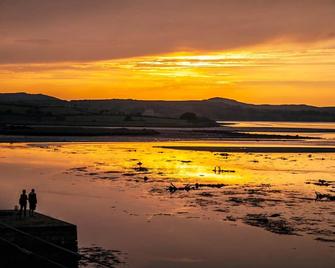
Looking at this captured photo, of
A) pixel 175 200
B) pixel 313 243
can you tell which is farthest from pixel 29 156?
pixel 313 243

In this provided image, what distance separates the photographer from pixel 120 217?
30.8m

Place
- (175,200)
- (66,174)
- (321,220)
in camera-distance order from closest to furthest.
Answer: (321,220) → (175,200) → (66,174)

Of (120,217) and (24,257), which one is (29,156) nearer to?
(120,217)

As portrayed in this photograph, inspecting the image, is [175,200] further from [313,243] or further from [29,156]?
Result: [29,156]

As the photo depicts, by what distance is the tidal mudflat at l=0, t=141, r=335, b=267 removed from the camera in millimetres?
23891

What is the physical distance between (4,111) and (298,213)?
144901 mm

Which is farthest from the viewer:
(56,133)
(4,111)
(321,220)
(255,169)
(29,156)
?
(4,111)

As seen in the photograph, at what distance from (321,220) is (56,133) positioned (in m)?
90.9

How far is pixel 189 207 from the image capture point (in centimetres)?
3366

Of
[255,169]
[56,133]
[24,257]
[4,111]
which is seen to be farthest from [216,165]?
[4,111]

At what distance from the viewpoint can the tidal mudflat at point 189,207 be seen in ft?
78.4

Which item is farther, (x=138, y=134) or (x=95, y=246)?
(x=138, y=134)

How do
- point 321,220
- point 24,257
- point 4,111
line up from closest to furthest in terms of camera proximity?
point 24,257 → point 321,220 → point 4,111

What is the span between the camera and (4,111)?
165500mm
